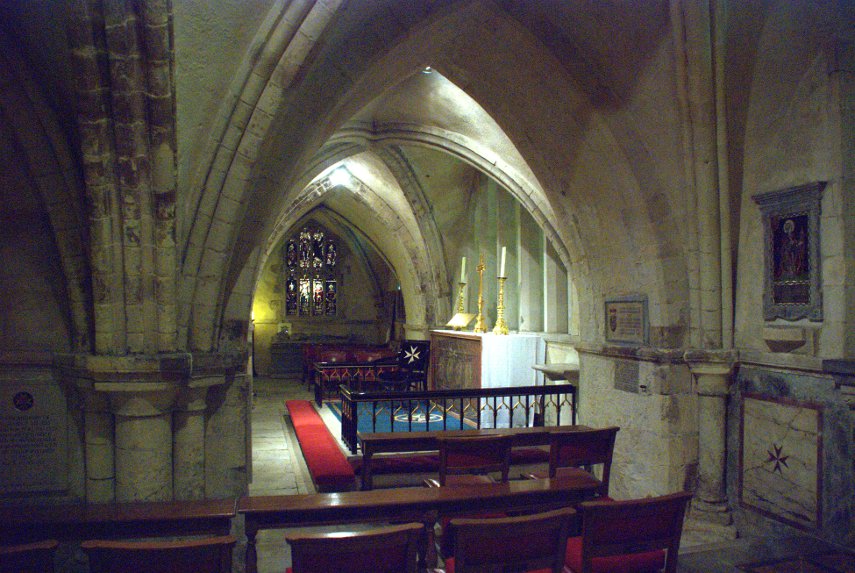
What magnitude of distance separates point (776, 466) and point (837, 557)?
1.12 m

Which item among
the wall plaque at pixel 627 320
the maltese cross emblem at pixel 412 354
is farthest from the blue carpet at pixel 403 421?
the wall plaque at pixel 627 320

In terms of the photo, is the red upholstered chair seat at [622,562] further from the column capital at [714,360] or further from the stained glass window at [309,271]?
the stained glass window at [309,271]

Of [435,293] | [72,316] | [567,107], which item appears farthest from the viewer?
[435,293]

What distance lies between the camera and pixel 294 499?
2.85 meters

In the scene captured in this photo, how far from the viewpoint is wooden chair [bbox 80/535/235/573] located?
2002 millimetres

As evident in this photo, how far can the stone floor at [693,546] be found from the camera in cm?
308

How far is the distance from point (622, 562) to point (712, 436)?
221cm

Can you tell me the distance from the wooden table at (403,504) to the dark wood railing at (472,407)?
197cm

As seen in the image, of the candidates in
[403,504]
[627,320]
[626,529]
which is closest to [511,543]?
[626,529]

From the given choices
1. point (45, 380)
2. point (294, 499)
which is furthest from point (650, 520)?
point (45, 380)

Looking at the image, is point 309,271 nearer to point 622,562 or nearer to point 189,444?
point 189,444

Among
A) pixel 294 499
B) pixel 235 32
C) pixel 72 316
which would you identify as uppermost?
pixel 235 32

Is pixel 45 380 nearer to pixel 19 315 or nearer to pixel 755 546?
pixel 19 315

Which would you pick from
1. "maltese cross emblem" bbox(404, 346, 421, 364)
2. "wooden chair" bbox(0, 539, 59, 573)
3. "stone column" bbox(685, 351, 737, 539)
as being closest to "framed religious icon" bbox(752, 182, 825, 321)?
"stone column" bbox(685, 351, 737, 539)
